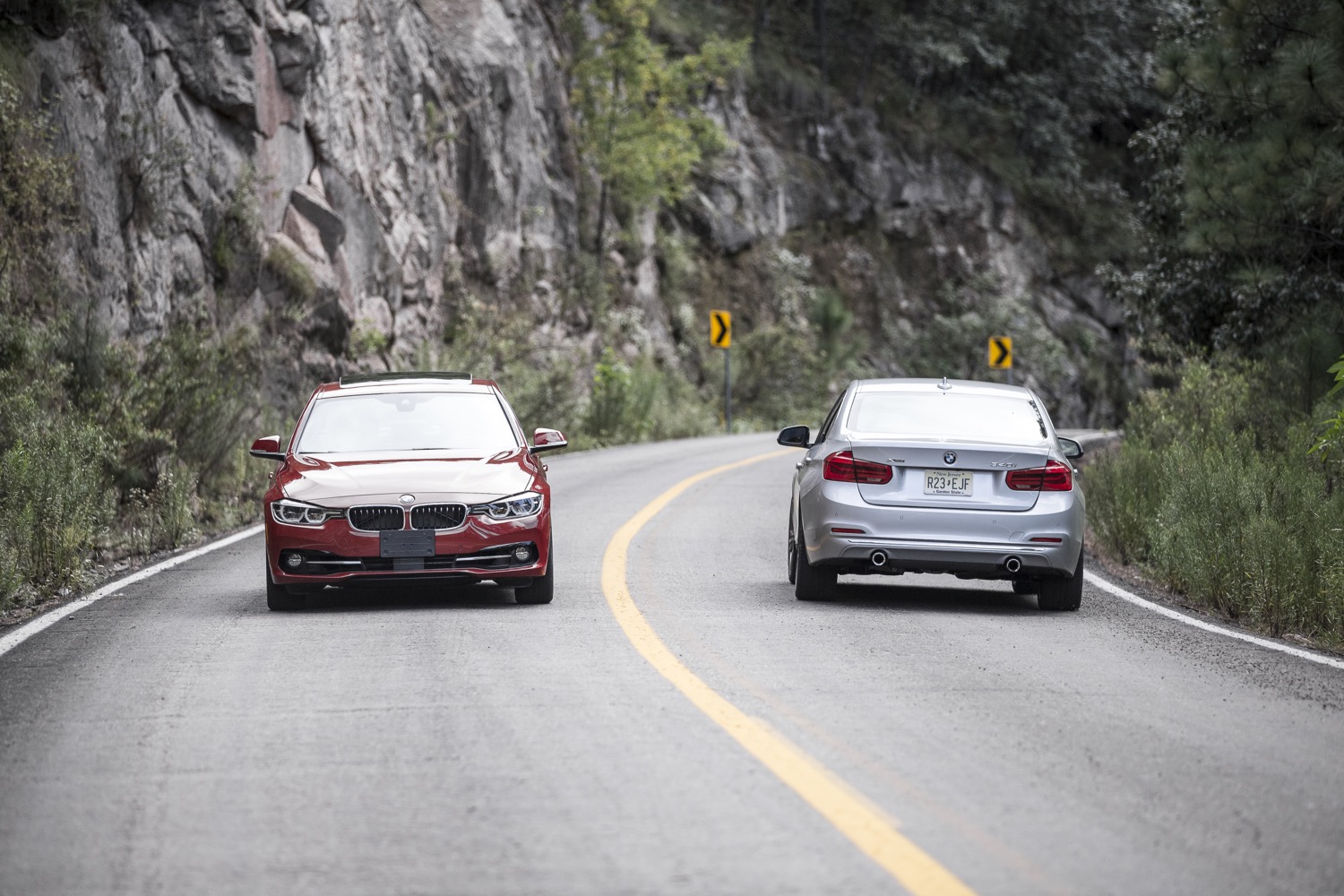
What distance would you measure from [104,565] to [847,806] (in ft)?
32.4

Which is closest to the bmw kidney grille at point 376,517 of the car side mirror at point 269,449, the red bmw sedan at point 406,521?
the red bmw sedan at point 406,521

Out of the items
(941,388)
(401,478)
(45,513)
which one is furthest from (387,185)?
(401,478)

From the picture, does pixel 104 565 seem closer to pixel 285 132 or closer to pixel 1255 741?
pixel 1255 741

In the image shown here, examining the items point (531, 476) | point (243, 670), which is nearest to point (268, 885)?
point (243, 670)

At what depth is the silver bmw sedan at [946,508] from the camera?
10805mm

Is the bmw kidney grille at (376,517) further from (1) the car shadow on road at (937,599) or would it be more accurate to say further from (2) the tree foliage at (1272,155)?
(2) the tree foliage at (1272,155)

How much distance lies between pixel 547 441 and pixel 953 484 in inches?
112

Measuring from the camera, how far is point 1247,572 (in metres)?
11.1

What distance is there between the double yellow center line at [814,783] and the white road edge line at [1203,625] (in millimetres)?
3634

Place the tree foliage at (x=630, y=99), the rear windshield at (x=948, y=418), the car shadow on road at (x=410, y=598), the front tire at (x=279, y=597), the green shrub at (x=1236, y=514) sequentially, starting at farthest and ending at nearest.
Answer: the tree foliage at (x=630, y=99), the rear windshield at (x=948, y=418), the car shadow on road at (x=410, y=598), the green shrub at (x=1236, y=514), the front tire at (x=279, y=597)

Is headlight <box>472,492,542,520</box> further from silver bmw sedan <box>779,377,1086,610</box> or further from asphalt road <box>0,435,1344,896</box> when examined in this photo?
silver bmw sedan <box>779,377,1086,610</box>

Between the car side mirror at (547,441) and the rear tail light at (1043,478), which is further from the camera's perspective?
the car side mirror at (547,441)

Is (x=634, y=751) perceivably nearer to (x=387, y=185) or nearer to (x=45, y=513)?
(x=45, y=513)

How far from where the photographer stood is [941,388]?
465 inches
